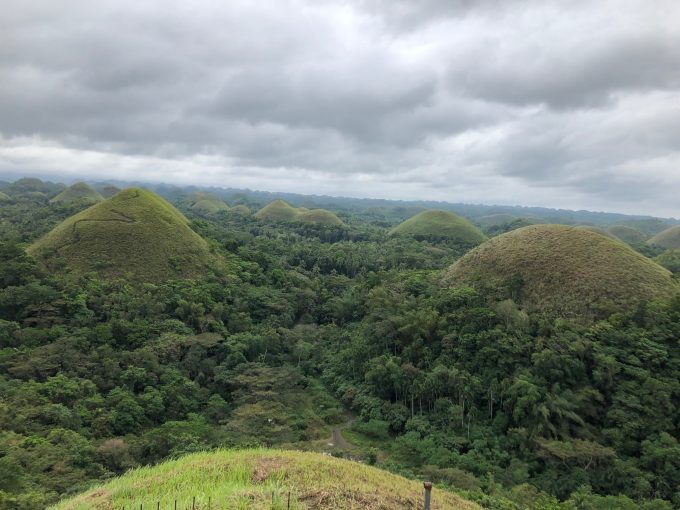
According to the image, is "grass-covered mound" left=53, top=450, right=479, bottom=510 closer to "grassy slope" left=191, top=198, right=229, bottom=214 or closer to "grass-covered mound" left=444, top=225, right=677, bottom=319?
"grass-covered mound" left=444, top=225, right=677, bottom=319

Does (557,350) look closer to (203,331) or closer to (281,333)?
(281,333)

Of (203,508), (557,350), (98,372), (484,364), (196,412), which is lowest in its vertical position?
(196,412)

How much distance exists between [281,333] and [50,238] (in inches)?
1000

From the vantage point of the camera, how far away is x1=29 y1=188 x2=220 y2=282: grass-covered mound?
32438mm

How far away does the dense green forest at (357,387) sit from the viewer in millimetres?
15000

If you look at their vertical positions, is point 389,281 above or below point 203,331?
above

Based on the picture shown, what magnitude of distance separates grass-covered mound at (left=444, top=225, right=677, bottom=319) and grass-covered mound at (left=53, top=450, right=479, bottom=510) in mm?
19595

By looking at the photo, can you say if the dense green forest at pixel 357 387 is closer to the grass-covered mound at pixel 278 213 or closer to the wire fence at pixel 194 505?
the wire fence at pixel 194 505

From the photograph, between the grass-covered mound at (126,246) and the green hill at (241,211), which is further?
the green hill at (241,211)

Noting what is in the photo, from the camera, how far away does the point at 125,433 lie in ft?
58.0

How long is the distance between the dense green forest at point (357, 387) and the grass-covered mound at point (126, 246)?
8.56 feet

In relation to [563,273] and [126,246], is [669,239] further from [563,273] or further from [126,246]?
[126,246]

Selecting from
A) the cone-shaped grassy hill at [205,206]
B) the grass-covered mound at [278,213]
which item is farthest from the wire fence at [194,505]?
the cone-shaped grassy hill at [205,206]

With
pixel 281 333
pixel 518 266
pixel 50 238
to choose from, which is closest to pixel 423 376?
pixel 281 333
